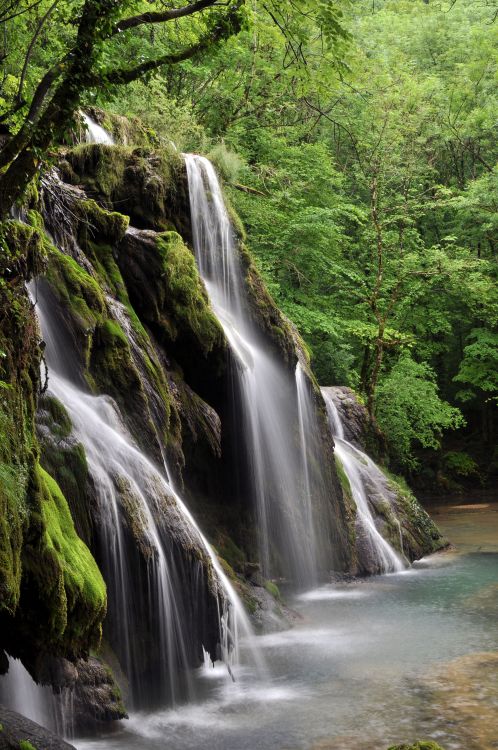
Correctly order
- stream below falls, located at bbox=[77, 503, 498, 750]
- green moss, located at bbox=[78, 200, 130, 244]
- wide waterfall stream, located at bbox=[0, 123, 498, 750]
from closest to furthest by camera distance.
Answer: stream below falls, located at bbox=[77, 503, 498, 750] → wide waterfall stream, located at bbox=[0, 123, 498, 750] → green moss, located at bbox=[78, 200, 130, 244]

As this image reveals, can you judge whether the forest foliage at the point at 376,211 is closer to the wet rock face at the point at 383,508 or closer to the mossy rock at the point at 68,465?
the wet rock face at the point at 383,508

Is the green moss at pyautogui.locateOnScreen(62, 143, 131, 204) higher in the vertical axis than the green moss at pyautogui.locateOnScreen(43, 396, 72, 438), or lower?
higher

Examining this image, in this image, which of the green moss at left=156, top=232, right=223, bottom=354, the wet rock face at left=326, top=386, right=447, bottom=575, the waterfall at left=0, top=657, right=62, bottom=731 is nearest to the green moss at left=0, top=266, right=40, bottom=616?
the waterfall at left=0, top=657, right=62, bottom=731

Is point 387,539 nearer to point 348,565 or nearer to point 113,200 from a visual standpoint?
point 348,565

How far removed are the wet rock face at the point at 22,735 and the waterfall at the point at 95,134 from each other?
9.17 meters

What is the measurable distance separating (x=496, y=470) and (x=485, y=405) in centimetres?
245

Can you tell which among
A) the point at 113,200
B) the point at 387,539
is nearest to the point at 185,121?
the point at 113,200

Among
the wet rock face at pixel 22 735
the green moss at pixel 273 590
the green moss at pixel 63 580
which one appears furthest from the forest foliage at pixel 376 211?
the wet rock face at pixel 22 735

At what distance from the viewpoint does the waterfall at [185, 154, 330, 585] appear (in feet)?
40.6

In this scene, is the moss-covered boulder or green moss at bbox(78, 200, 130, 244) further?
the moss-covered boulder

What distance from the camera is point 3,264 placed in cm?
551

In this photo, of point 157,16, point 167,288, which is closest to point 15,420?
point 157,16

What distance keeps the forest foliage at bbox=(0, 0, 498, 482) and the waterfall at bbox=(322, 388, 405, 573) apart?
2.67 m

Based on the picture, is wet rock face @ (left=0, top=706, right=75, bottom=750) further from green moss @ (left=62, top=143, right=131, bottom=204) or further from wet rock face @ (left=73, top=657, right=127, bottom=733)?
green moss @ (left=62, top=143, right=131, bottom=204)
